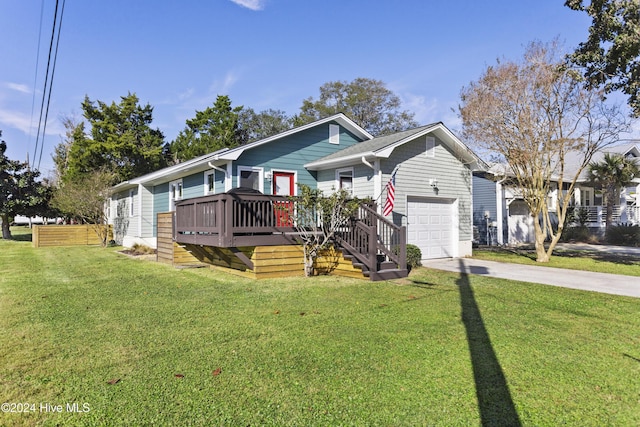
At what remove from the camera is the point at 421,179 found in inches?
475

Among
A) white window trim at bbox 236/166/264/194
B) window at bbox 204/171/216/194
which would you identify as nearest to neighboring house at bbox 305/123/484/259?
white window trim at bbox 236/166/264/194

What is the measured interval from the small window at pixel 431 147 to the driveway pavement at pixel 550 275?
341cm

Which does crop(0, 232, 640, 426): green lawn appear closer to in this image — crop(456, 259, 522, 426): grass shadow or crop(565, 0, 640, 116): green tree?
crop(456, 259, 522, 426): grass shadow

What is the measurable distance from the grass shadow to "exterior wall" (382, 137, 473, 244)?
639cm

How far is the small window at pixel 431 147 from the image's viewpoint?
1234cm

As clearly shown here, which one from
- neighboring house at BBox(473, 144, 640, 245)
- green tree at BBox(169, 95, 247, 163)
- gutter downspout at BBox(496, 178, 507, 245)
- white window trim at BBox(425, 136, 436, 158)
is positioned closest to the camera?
white window trim at BBox(425, 136, 436, 158)

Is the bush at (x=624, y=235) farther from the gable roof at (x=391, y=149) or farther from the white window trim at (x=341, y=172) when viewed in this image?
the white window trim at (x=341, y=172)

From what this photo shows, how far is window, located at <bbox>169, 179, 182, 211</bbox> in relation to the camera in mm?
15055

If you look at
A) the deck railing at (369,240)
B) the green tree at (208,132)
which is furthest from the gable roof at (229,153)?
Result: the green tree at (208,132)

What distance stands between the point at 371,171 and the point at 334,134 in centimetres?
314

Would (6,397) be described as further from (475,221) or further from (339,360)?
(475,221)

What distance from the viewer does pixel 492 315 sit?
5344 millimetres

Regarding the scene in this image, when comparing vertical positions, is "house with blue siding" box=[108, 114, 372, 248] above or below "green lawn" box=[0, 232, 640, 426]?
above

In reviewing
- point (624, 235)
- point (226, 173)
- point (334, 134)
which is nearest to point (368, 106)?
point (624, 235)
